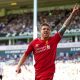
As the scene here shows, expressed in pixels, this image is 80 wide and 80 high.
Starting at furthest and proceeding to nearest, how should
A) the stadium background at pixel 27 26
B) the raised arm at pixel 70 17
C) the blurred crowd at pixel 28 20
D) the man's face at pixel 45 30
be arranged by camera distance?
the blurred crowd at pixel 28 20, the stadium background at pixel 27 26, the raised arm at pixel 70 17, the man's face at pixel 45 30

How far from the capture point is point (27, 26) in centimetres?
2662

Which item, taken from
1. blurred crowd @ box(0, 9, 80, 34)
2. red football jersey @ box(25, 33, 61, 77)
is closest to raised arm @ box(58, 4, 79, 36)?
red football jersey @ box(25, 33, 61, 77)

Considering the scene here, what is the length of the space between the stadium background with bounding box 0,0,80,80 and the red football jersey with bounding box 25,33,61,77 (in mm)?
13031

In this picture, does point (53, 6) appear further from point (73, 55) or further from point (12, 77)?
point (12, 77)

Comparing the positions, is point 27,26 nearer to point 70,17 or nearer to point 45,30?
point 70,17

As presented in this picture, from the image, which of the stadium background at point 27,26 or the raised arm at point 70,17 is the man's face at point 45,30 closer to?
the raised arm at point 70,17

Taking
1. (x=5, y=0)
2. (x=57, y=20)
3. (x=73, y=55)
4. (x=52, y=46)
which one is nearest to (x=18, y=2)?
(x=5, y=0)

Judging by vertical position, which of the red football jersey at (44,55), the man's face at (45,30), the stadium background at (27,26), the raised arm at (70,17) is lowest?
the stadium background at (27,26)

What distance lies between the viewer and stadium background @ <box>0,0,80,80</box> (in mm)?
19984

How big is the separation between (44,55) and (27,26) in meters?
20.8

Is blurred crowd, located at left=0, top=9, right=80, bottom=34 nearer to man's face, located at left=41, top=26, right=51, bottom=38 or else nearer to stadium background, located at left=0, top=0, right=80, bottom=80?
stadium background, located at left=0, top=0, right=80, bottom=80

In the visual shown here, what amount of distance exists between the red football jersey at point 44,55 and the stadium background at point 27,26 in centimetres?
1303

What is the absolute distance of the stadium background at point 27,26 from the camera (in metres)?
20.0

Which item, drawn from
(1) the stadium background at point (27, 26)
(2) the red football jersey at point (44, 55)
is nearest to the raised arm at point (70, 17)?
(2) the red football jersey at point (44, 55)
